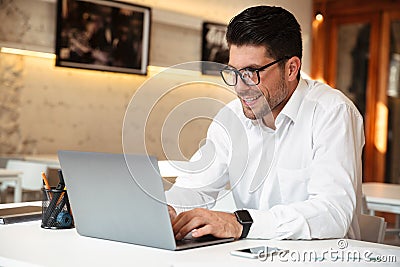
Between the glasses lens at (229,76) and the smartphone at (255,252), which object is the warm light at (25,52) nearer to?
the glasses lens at (229,76)

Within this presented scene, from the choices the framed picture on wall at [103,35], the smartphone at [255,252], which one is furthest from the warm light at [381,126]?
the smartphone at [255,252]

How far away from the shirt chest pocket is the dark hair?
1.14ft

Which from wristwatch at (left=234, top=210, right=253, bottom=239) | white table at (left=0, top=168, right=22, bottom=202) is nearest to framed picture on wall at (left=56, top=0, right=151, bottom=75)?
white table at (left=0, top=168, right=22, bottom=202)

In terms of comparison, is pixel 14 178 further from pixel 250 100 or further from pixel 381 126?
pixel 381 126

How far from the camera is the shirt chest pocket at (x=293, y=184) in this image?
1967 mm

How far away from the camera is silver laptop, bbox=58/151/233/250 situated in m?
1.41

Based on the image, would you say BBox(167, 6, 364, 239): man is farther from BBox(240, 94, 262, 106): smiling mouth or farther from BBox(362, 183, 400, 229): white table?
BBox(362, 183, 400, 229): white table

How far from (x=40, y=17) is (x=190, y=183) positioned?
11.2ft

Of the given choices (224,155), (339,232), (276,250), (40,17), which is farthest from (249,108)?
(40,17)

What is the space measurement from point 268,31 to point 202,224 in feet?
2.16

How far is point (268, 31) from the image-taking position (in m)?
1.92

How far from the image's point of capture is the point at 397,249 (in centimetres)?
155

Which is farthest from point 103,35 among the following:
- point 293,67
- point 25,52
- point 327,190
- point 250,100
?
point 327,190

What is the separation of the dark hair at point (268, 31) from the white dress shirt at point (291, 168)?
0.52 ft
